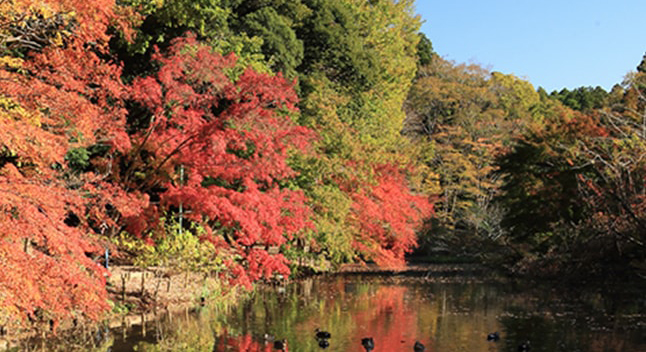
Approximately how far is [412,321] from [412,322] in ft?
0.62

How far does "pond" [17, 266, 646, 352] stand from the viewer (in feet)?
49.2

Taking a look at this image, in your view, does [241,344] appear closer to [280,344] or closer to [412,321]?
[280,344]

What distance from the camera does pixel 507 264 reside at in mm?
33719

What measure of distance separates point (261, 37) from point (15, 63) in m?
13.2

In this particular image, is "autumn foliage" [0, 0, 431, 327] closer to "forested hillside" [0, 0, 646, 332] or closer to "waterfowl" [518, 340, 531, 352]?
"forested hillside" [0, 0, 646, 332]

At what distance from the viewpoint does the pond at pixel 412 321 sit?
1500 cm

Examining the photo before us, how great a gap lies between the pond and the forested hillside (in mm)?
1308

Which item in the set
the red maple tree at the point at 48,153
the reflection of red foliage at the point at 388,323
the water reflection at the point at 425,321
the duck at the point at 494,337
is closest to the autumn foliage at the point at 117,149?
the red maple tree at the point at 48,153

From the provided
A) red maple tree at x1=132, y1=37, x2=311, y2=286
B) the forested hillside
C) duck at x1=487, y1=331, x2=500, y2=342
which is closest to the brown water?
duck at x1=487, y1=331, x2=500, y2=342

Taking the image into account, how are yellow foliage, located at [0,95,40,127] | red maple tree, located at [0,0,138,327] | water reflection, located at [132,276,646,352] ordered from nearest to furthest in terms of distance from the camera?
red maple tree, located at [0,0,138,327] → yellow foliage, located at [0,95,40,127] → water reflection, located at [132,276,646,352]

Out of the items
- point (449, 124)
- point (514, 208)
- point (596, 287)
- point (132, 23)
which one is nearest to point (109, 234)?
point (132, 23)

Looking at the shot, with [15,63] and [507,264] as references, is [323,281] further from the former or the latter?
[15,63]

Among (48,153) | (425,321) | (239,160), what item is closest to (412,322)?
(425,321)

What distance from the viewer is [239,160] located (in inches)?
750
